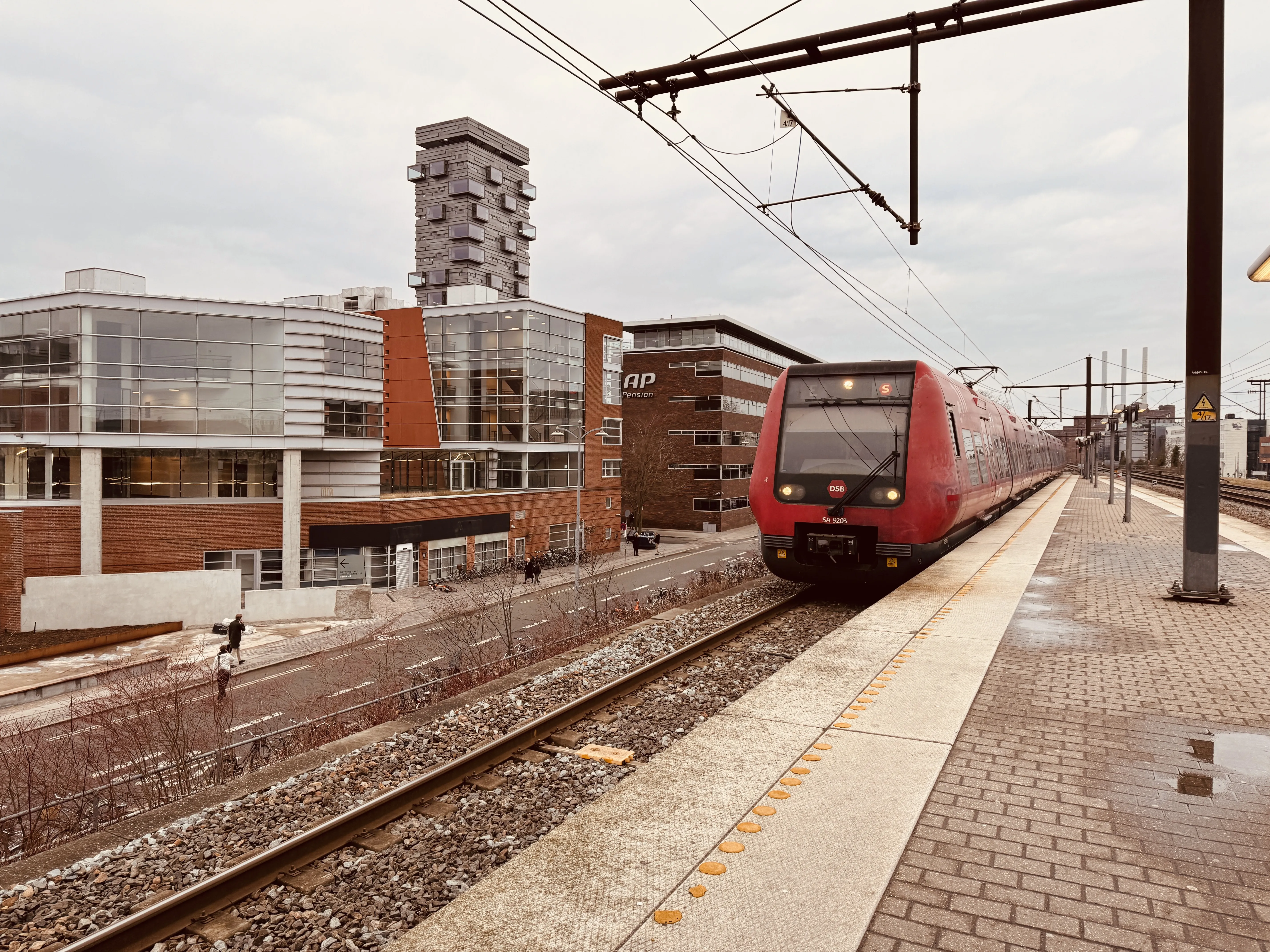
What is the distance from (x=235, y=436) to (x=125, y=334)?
545cm

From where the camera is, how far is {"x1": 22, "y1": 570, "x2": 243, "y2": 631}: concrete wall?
26.0 m

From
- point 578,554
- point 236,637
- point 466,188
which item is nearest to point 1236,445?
point 466,188

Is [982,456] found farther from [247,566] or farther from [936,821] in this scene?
[247,566]

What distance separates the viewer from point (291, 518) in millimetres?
30844

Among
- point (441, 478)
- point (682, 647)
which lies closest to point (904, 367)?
point (682, 647)

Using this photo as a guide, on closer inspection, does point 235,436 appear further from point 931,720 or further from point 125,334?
point 931,720

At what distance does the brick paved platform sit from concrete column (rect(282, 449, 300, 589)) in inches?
1143

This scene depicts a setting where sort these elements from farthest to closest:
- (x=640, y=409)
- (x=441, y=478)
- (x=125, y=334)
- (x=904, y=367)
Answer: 1. (x=640, y=409)
2. (x=441, y=478)
3. (x=125, y=334)
4. (x=904, y=367)

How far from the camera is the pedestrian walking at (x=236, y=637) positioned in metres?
22.3

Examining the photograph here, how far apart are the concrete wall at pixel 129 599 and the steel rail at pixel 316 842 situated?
83.1 feet

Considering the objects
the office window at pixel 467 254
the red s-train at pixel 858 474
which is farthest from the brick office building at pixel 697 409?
the red s-train at pixel 858 474

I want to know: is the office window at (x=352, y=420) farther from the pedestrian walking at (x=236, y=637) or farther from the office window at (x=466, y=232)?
the office window at (x=466, y=232)

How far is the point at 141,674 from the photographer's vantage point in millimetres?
21281

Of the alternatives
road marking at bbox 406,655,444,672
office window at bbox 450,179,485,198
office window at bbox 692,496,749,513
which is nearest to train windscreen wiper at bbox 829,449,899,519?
road marking at bbox 406,655,444,672
